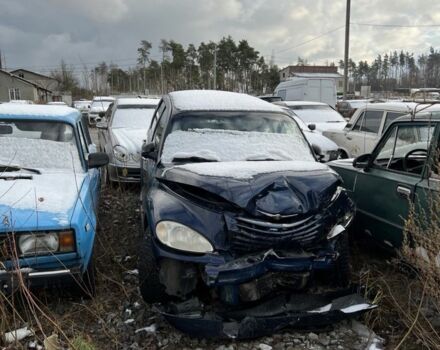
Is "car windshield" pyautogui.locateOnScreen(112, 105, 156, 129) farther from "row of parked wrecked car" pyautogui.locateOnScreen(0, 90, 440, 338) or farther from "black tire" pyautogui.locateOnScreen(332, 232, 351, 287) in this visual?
"black tire" pyautogui.locateOnScreen(332, 232, 351, 287)

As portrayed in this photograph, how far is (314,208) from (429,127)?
1402 mm

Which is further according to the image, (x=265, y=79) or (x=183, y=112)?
(x=265, y=79)

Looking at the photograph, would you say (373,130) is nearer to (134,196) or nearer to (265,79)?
(134,196)

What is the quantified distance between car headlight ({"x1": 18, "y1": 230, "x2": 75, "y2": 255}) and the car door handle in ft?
9.32

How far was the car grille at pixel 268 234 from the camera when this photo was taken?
3.00 metres

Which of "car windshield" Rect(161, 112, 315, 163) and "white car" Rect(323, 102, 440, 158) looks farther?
"white car" Rect(323, 102, 440, 158)

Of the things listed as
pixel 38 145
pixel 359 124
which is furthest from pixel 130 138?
pixel 359 124

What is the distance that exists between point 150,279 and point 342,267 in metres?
1.56

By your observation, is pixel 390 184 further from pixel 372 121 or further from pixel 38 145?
pixel 372 121

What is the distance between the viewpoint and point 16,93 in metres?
56.0

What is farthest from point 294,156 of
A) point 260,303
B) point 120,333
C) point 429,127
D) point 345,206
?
point 120,333

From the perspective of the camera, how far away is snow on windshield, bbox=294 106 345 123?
500 inches

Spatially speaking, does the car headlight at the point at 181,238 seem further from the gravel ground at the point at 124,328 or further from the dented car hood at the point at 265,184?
the gravel ground at the point at 124,328

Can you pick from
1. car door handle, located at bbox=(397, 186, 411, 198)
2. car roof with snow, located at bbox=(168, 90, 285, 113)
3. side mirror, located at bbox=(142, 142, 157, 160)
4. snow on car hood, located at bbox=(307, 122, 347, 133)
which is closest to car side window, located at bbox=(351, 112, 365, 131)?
snow on car hood, located at bbox=(307, 122, 347, 133)
